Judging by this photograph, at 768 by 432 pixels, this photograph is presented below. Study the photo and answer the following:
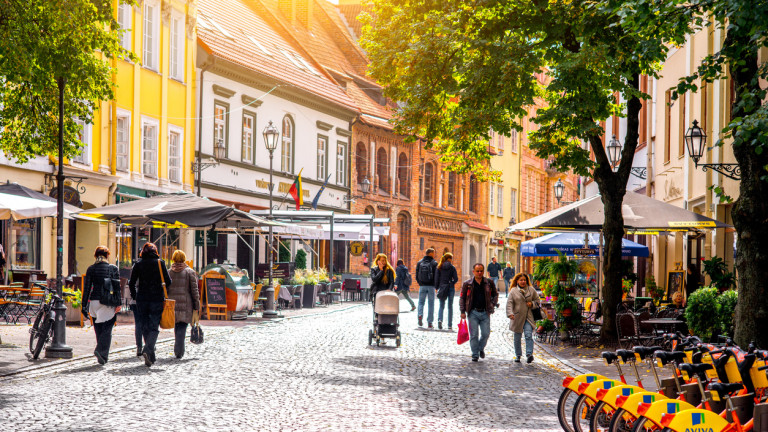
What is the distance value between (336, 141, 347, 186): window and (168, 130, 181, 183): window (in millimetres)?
12497

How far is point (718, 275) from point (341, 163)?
28.8 meters

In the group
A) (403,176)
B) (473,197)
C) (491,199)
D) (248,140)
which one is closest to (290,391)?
(248,140)

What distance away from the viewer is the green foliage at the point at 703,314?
15704 mm

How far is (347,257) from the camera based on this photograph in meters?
45.4

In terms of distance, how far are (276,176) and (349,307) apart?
9.58 meters

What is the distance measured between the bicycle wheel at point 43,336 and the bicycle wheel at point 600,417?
28.6 feet

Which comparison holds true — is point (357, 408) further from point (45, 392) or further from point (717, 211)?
point (717, 211)

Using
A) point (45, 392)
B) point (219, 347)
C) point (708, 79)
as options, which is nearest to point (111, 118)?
point (219, 347)

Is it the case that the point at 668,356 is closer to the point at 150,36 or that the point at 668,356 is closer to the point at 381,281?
the point at 381,281

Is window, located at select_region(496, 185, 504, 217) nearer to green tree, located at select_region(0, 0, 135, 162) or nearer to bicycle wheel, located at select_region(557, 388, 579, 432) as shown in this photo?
green tree, located at select_region(0, 0, 135, 162)

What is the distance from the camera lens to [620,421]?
23.5 ft

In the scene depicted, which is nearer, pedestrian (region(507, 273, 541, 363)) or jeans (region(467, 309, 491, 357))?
pedestrian (region(507, 273, 541, 363))

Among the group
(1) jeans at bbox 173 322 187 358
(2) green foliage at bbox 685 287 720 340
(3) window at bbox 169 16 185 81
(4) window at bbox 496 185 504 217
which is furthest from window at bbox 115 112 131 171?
(4) window at bbox 496 185 504 217

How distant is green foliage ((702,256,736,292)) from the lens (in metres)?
18.0
